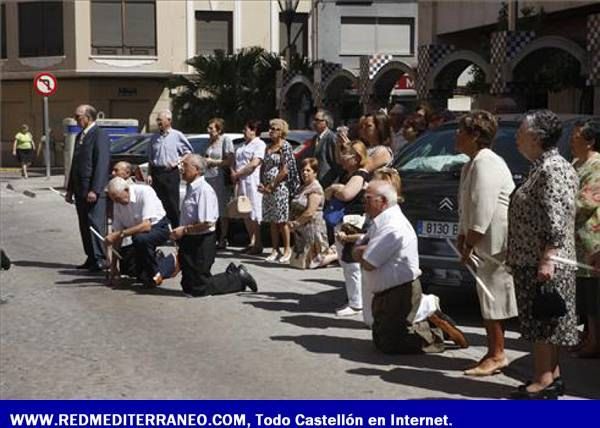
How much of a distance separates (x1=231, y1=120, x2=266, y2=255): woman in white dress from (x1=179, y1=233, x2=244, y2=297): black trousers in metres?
2.79

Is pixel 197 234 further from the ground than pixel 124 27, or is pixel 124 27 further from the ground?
pixel 124 27

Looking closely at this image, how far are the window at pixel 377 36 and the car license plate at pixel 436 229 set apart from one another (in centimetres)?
3420

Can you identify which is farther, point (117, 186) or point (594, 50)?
point (594, 50)

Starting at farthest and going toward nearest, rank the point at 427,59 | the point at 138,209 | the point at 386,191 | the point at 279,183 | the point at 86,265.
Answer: the point at 427,59
the point at 279,183
the point at 86,265
the point at 138,209
the point at 386,191

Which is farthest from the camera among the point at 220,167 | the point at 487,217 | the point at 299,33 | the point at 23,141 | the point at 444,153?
the point at 299,33

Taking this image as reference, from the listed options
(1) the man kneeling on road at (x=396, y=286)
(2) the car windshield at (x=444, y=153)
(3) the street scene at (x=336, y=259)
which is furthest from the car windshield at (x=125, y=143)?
(1) the man kneeling on road at (x=396, y=286)

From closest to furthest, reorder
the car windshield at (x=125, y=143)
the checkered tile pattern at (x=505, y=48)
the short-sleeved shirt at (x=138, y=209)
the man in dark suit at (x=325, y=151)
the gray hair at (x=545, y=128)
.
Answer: the gray hair at (x=545, y=128), the short-sleeved shirt at (x=138, y=209), the man in dark suit at (x=325, y=151), the checkered tile pattern at (x=505, y=48), the car windshield at (x=125, y=143)

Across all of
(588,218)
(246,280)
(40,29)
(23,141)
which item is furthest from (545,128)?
(40,29)

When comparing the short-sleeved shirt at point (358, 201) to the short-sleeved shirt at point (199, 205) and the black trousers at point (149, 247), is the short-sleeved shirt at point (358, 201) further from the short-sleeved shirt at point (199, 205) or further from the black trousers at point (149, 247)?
the black trousers at point (149, 247)

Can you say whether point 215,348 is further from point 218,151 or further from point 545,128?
point 218,151

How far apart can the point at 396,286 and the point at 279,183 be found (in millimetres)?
5086

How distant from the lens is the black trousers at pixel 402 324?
7656mm

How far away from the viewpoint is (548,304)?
6.05 meters

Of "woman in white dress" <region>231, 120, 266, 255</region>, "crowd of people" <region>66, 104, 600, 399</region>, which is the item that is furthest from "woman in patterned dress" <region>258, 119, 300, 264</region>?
"woman in white dress" <region>231, 120, 266, 255</region>
